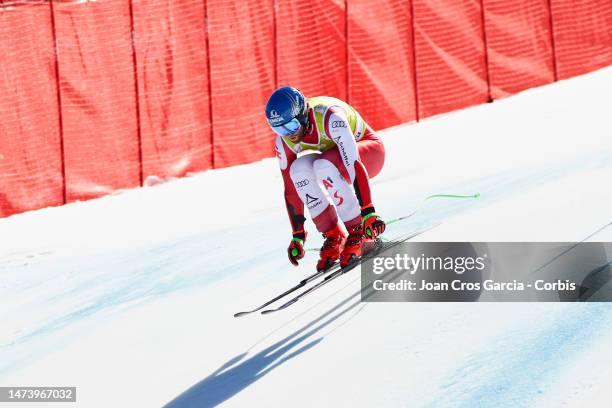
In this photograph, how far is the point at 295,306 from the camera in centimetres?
657

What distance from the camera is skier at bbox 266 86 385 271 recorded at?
19.7 ft

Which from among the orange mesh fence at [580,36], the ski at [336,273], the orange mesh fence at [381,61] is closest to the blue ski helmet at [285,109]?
the ski at [336,273]

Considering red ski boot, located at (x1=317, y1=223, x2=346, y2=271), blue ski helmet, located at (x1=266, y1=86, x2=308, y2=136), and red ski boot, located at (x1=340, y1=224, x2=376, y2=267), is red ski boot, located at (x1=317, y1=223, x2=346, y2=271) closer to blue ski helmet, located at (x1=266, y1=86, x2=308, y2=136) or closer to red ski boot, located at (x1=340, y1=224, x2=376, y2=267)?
red ski boot, located at (x1=340, y1=224, x2=376, y2=267)

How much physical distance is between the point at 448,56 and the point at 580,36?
7.73 feet

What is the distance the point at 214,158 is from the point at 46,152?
7.64 ft

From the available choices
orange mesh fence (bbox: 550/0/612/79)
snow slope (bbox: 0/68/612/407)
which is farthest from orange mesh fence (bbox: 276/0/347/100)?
orange mesh fence (bbox: 550/0/612/79)

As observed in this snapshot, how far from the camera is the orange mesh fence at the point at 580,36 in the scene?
15656mm

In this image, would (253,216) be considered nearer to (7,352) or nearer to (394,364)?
(7,352)

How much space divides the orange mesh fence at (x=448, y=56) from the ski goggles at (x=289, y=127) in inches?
353

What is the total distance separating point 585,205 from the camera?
7.17 m

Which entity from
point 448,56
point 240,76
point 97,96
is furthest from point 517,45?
point 97,96

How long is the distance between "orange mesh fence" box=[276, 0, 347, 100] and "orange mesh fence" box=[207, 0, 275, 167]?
19 centimetres

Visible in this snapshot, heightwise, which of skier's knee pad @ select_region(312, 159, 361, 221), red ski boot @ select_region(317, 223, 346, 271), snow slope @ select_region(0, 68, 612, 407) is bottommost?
snow slope @ select_region(0, 68, 612, 407)

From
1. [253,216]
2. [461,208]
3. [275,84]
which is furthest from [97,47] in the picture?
[461,208]
